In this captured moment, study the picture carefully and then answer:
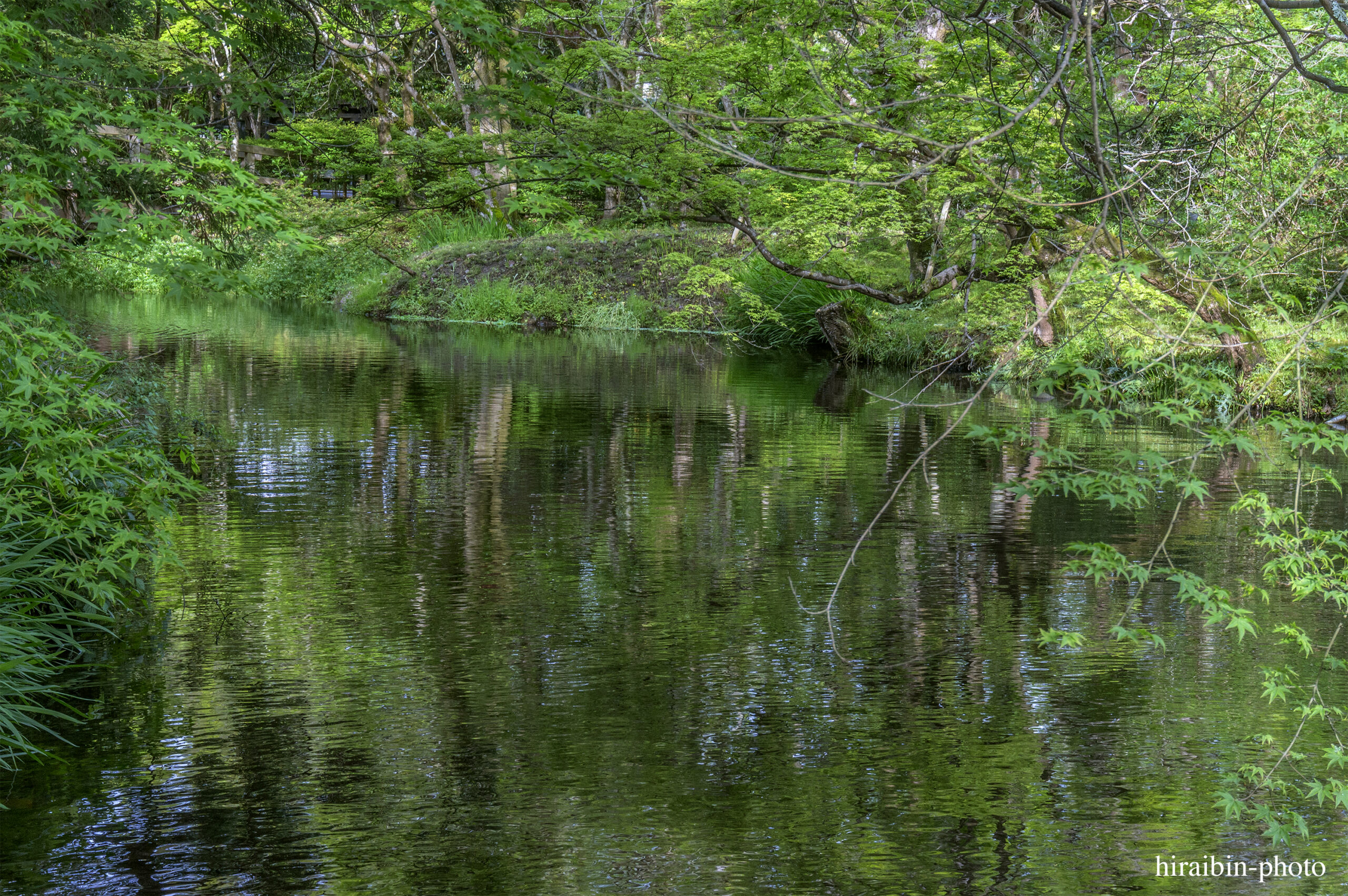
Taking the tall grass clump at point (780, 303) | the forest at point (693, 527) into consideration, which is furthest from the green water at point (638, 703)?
the tall grass clump at point (780, 303)

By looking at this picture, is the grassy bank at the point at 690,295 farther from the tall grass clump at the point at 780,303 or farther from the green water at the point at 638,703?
the green water at the point at 638,703

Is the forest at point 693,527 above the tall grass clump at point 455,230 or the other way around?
the other way around

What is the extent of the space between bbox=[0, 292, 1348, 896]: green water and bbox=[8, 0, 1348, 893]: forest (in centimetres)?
3

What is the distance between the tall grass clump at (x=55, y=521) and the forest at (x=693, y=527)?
4cm

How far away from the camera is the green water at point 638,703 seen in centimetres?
491

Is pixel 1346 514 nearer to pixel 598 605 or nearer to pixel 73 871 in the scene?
pixel 598 605

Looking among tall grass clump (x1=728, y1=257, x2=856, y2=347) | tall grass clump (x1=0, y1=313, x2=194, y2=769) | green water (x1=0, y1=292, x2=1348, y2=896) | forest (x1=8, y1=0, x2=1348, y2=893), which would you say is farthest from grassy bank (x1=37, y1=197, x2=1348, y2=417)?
green water (x1=0, y1=292, x2=1348, y2=896)

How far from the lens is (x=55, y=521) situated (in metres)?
6.56

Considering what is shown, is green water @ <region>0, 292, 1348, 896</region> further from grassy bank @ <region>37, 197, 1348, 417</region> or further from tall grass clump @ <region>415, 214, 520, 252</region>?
tall grass clump @ <region>415, 214, 520, 252</region>

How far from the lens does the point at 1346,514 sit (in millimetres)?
11375

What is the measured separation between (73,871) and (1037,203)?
13.1 ft

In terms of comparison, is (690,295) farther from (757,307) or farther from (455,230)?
(455,230)

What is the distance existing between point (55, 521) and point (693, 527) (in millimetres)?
5201

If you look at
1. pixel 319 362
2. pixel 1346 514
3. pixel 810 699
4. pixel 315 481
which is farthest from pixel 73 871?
pixel 319 362
